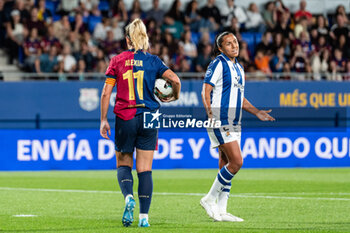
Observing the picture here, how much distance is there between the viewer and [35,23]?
19.9 metres

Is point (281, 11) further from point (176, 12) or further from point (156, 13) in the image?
point (156, 13)

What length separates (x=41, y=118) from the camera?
780 inches

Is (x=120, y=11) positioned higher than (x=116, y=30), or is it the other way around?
(x=120, y=11)

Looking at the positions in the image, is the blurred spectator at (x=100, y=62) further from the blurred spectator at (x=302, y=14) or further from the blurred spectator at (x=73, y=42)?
the blurred spectator at (x=302, y=14)

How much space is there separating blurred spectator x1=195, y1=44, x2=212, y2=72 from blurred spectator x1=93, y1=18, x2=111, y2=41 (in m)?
2.55

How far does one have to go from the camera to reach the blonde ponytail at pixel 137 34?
767cm

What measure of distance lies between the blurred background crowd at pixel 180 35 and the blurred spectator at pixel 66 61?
0.03m

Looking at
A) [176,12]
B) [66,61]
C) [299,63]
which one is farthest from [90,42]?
[299,63]

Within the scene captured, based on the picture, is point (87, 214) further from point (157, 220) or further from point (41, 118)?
point (41, 118)

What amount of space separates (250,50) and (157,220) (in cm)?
1415

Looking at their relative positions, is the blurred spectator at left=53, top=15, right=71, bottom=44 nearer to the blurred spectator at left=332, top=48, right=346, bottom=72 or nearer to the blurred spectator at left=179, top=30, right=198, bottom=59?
the blurred spectator at left=179, top=30, right=198, bottom=59

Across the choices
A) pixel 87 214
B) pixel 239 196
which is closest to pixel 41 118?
pixel 239 196

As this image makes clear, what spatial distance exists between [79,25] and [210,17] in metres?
3.95

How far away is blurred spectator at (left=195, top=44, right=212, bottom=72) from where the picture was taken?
20559mm
